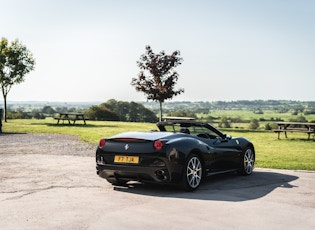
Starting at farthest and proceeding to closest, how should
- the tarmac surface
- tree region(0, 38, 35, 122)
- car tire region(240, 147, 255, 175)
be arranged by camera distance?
tree region(0, 38, 35, 122) → car tire region(240, 147, 255, 175) → the tarmac surface

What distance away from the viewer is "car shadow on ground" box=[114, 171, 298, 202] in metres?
7.56

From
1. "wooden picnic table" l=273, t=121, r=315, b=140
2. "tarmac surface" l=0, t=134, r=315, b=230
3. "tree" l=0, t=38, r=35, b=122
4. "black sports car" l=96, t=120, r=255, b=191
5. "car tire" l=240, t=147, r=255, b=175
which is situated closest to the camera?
"tarmac surface" l=0, t=134, r=315, b=230

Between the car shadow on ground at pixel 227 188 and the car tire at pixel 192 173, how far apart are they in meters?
0.13

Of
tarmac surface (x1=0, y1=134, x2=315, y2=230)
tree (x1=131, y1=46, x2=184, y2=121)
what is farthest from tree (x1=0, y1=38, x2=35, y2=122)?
tarmac surface (x1=0, y1=134, x2=315, y2=230)

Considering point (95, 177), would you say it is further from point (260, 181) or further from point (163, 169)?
point (260, 181)

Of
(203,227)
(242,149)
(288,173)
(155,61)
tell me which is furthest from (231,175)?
(155,61)

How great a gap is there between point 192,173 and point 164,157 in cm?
77

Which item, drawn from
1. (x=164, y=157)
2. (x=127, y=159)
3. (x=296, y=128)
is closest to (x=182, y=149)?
(x=164, y=157)

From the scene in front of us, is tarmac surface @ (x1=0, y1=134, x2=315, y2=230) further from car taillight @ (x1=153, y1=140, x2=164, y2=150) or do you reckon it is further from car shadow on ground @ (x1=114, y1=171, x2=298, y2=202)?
car taillight @ (x1=153, y1=140, x2=164, y2=150)

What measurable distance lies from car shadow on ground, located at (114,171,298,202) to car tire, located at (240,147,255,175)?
6.6 inches

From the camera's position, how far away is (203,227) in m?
5.51

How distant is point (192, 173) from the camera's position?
805 cm

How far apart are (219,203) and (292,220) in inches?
52.9

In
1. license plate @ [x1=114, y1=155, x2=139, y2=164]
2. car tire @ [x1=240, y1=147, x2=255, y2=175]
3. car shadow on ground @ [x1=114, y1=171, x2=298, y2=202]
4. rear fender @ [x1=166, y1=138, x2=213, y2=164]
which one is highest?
rear fender @ [x1=166, y1=138, x2=213, y2=164]
